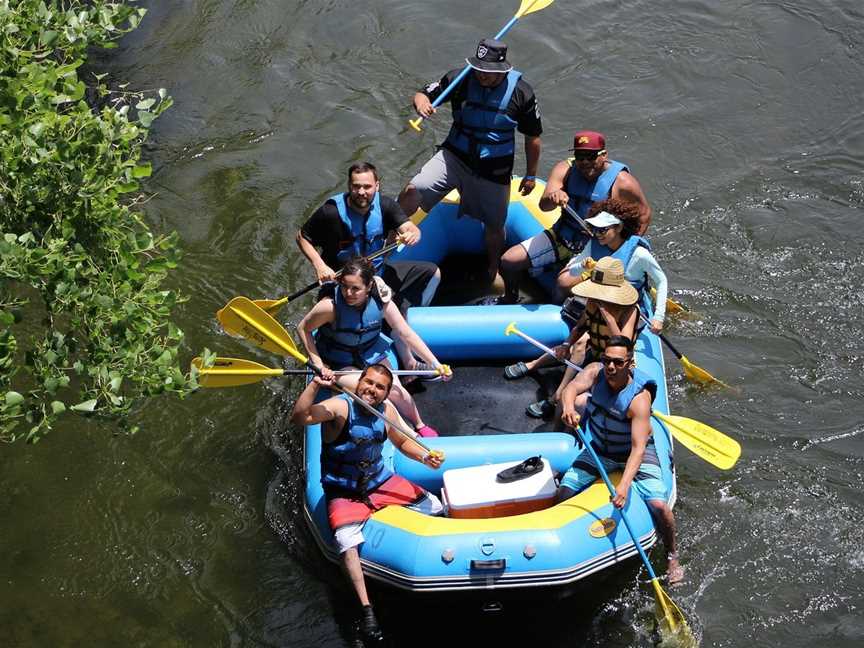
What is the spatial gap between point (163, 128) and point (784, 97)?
18.0 ft

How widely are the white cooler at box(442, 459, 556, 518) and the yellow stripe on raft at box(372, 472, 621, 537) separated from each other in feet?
0.32

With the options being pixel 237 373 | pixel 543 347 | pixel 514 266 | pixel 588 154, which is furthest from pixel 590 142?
pixel 237 373

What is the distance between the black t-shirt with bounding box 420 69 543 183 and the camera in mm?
6262

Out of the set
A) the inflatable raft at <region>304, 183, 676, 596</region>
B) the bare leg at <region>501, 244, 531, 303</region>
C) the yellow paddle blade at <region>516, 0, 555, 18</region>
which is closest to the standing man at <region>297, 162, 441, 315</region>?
the inflatable raft at <region>304, 183, 676, 596</region>

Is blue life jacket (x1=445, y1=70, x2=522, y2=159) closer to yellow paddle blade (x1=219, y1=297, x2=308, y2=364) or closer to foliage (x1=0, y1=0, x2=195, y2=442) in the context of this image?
yellow paddle blade (x1=219, y1=297, x2=308, y2=364)

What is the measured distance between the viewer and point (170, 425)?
6773 mm

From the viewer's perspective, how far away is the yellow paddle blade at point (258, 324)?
5508 millimetres

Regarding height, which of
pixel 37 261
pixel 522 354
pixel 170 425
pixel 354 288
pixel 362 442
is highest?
pixel 37 261

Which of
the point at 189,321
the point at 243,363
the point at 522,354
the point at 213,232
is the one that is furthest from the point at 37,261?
the point at 213,232

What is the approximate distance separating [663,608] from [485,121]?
9.51 feet

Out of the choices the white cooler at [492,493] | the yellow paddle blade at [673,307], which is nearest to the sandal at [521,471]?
the white cooler at [492,493]

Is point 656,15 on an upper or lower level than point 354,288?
lower

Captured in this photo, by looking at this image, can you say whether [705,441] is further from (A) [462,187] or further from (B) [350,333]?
(A) [462,187]

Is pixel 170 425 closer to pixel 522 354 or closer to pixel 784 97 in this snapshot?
pixel 522 354
